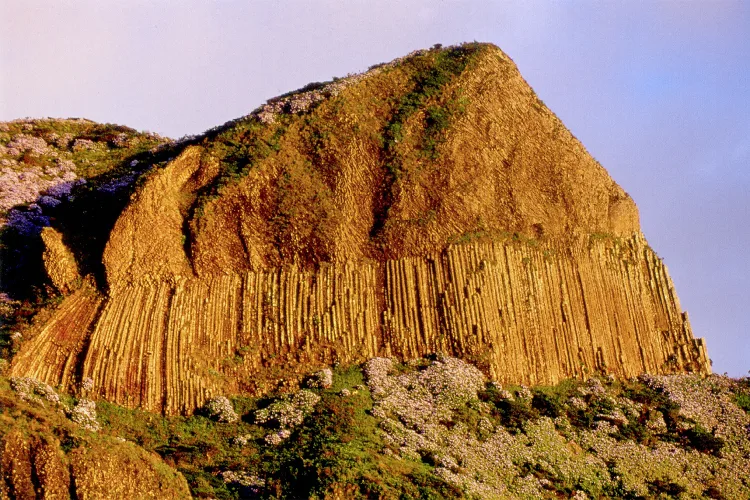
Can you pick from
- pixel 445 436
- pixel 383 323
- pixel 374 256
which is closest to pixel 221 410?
pixel 383 323

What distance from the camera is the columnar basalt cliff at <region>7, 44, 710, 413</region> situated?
1109 inches

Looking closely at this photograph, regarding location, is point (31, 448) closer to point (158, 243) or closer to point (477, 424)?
point (158, 243)

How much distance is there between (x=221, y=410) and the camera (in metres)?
26.5

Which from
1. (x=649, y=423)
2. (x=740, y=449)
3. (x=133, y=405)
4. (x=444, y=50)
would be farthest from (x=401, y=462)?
(x=444, y=50)

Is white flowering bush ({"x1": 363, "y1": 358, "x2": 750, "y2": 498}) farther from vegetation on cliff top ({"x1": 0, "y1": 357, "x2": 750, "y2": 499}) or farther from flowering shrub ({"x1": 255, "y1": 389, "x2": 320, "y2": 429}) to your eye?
flowering shrub ({"x1": 255, "y1": 389, "x2": 320, "y2": 429})

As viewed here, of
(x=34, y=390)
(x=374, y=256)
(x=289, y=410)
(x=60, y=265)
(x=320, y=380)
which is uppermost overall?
(x=374, y=256)

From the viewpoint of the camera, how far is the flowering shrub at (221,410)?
2623cm

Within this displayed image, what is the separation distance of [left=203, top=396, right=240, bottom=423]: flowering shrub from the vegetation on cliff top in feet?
0.56

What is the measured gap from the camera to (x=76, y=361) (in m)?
27.0

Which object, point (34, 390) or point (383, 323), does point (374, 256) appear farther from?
point (34, 390)

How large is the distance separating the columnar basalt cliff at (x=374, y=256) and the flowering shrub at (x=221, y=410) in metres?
0.56

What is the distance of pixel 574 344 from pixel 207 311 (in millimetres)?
14064

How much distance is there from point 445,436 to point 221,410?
733cm

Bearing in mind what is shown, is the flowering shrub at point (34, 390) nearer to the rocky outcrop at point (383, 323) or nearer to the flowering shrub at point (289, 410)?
the rocky outcrop at point (383, 323)
